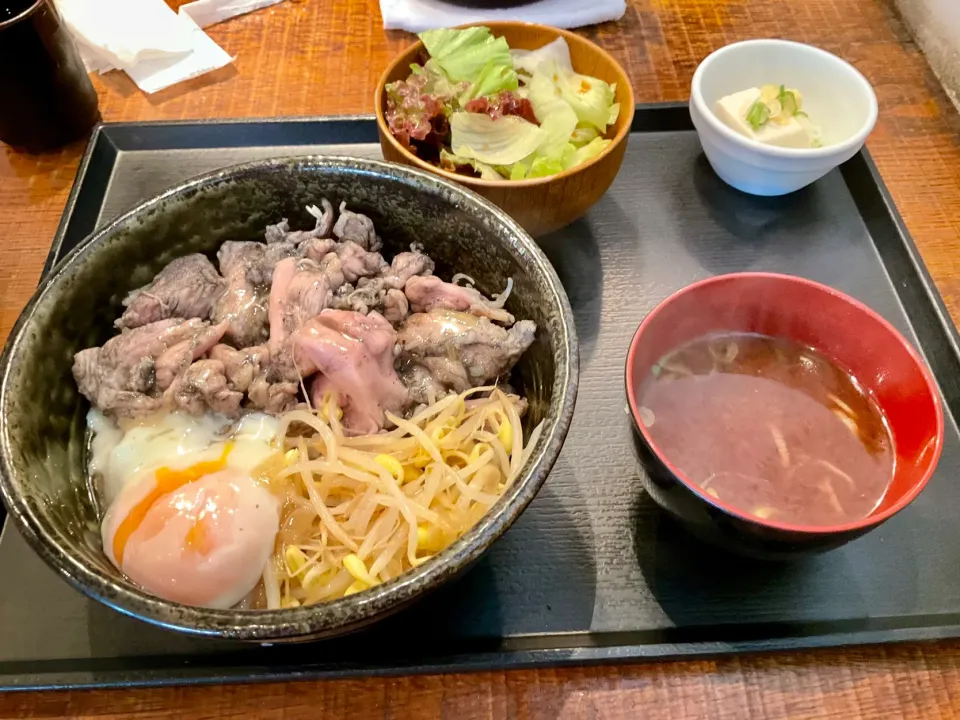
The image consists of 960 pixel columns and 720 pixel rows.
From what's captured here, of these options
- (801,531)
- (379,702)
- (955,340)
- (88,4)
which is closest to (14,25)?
(88,4)

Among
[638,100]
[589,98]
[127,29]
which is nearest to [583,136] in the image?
[589,98]

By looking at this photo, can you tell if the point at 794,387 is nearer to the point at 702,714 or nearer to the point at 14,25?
the point at 702,714

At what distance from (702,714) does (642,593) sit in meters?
0.20

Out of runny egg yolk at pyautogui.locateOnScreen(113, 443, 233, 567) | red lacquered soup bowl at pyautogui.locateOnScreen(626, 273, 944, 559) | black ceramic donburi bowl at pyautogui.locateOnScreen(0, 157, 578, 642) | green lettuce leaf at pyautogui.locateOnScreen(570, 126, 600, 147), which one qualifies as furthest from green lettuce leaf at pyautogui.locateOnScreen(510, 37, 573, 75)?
runny egg yolk at pyautogui.locateOnScreen(113, 443, 233, 567)

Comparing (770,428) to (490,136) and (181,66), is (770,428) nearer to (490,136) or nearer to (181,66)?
(490,136)

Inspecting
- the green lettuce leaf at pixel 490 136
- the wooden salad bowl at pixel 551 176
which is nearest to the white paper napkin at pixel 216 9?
the wooden salad bowl at pixel 551 176

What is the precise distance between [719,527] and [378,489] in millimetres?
521

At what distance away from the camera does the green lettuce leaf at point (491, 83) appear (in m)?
1.68

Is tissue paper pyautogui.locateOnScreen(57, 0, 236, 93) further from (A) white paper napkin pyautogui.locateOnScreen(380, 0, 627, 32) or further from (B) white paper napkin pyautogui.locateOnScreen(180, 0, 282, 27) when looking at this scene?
(A) white paper napkin pyautogui.locateOnScreen(380, 0, 627, 32)

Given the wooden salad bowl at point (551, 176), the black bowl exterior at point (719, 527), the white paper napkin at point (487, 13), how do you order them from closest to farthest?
the black bowl exterior at point (719, 527)
the wooden salad bowl at point (551, 176)
the white paper napkin at point (487, 13)

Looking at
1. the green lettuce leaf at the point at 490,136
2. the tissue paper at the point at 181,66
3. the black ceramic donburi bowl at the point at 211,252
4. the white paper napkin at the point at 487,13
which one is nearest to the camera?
the black ceramic donburi bowl at the point at 211,252

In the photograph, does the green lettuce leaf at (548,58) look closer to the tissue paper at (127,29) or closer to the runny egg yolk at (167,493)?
the tissue paper at (127,29)

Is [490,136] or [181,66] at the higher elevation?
[181,66]

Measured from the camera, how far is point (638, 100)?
203cm
